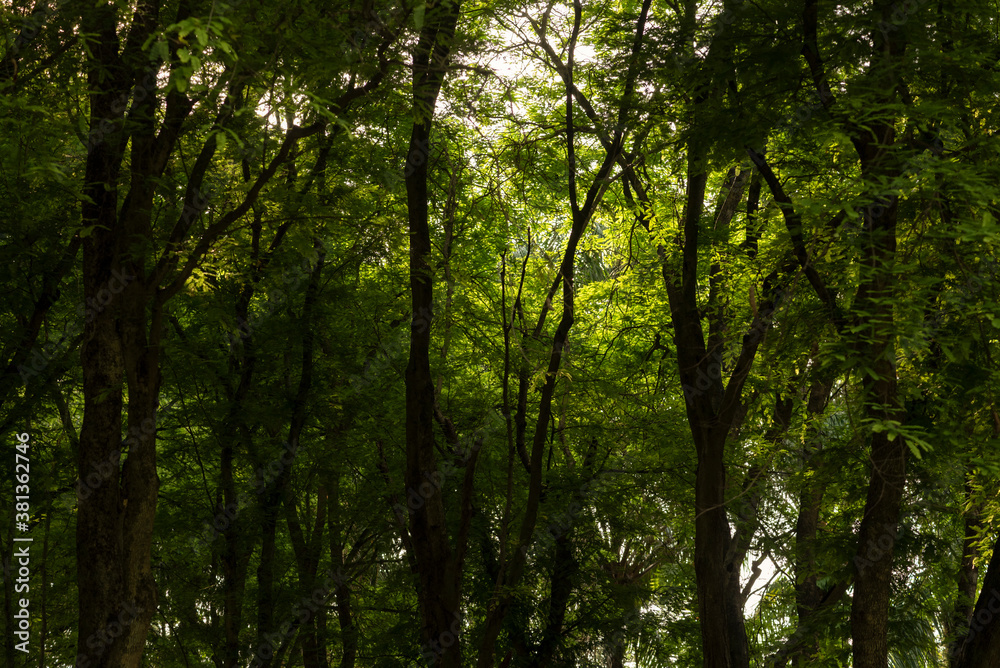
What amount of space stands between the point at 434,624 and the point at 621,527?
178 inches

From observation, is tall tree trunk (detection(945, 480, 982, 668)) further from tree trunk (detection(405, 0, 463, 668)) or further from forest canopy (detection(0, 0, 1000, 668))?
tree trunk (detection(405, 0, 463, 668))

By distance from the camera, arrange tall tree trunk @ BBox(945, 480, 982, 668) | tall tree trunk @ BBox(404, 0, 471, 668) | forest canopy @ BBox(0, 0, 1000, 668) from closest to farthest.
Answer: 1. forest canopy @ BBox(0, 0, 1000, 668)
2. tall tree trunk @ BBox(404, 0, 471, 668)
3. tall tree trunk @ BBox(945, 480, 982, 668)

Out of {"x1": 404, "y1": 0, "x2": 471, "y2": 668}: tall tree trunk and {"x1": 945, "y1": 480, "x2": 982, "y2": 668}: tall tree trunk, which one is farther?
{"x1": 945, "y1": 480, "x2": 982, "y2": 668}: tall tree trunk

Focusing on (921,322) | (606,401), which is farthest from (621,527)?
(921,322)

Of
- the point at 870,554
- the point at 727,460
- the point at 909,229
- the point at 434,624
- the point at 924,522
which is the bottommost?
the point at 434,624

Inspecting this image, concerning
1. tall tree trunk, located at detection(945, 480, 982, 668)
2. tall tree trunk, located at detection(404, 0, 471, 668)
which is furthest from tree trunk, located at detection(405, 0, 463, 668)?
tall tree trunk, located at detection(945, 480, 982, 668)

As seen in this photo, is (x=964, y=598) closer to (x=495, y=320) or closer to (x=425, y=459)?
(x=495, y=320)

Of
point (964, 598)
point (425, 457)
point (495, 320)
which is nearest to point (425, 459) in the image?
point (425, 457)

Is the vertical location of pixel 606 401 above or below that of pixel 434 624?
above

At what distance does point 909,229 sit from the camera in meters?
6.20

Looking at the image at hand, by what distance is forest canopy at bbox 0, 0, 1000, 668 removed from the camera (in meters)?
5.49

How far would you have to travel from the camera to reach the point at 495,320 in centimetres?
951

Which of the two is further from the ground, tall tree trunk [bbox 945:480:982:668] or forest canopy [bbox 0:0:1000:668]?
forest canopy [bbox 0:0:1000:668]

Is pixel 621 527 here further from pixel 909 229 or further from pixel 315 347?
pixel 909 229
